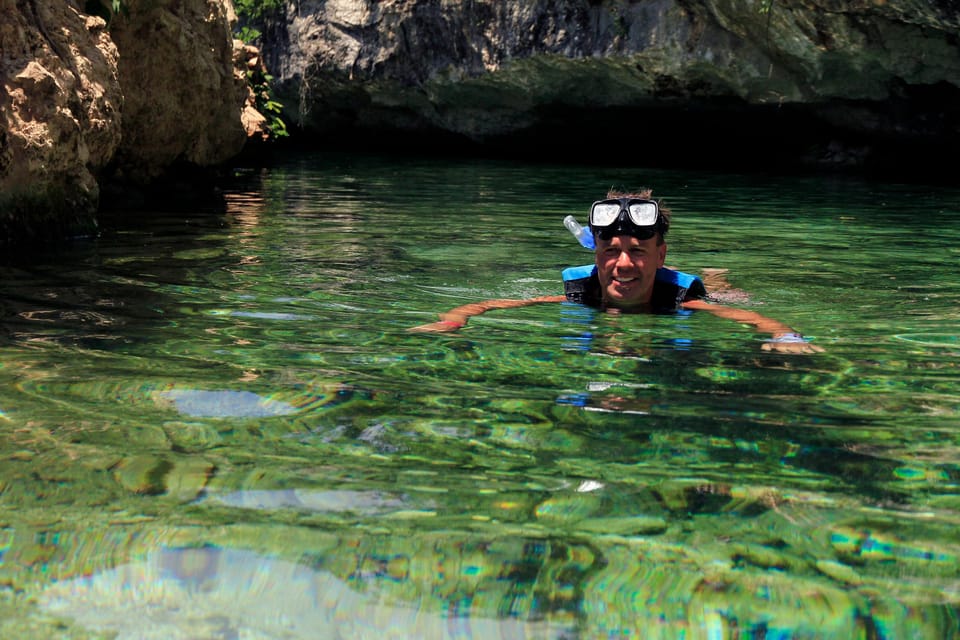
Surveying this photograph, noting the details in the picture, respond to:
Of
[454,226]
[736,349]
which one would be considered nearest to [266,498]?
[736,349]

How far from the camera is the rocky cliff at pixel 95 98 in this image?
20.9 feet

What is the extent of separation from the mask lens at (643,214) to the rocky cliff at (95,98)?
3.86 m

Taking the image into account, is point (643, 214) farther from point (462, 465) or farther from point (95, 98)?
point (95, 98)

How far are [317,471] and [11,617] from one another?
0.81 metres

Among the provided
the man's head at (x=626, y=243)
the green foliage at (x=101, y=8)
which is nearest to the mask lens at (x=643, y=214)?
the man's head at (x=626, y=243)

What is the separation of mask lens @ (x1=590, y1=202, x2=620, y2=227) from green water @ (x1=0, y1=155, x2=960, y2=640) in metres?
0.43

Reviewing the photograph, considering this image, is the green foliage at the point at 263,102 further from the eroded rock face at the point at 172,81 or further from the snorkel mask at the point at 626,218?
the snorkel mask at the point at 626,218

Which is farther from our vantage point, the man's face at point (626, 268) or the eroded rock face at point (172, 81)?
the eroded rock face at point (172, 81)

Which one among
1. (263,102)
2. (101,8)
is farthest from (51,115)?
(263,102)

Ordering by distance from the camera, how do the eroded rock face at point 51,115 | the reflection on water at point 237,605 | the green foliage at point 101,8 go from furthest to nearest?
the green foliage at point 101,8
the eroded rock face at point 51,115
the reflection on water at point 237,605

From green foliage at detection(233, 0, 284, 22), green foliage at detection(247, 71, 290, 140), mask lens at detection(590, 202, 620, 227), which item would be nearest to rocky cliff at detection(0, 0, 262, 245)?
green foliage at detection(247, 71, 290, 140)

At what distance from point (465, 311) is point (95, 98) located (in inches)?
154

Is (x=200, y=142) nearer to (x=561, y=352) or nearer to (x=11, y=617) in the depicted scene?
(x=561, y=352)

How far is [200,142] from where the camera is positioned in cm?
1020
